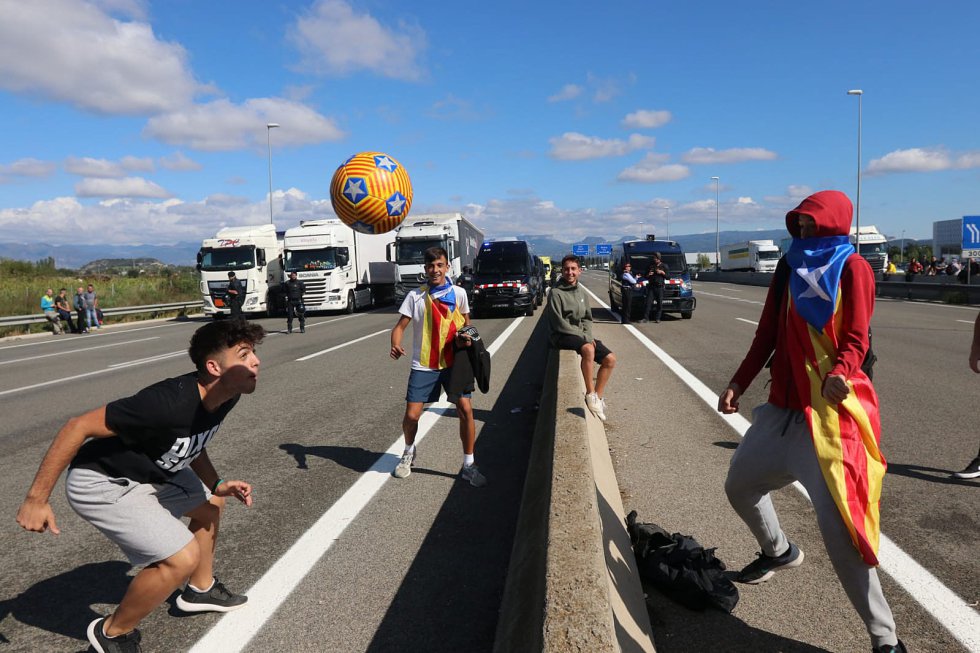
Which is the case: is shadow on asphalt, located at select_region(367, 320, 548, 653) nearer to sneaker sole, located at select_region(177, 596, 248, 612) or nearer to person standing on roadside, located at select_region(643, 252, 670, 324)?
sneaker sole, located at select_region(177, 596, 248, 612)

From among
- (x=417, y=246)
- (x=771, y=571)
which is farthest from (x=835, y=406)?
(x=417, y=246)

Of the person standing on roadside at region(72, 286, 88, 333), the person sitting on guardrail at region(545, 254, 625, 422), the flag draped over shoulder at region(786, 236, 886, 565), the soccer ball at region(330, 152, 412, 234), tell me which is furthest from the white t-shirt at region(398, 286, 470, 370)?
the person standing on roadside at region(72, 286, 88, 333)

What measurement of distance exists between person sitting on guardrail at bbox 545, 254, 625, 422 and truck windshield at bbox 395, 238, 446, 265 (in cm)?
1928

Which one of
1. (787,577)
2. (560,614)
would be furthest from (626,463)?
(560,614)

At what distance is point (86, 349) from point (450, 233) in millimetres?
13870

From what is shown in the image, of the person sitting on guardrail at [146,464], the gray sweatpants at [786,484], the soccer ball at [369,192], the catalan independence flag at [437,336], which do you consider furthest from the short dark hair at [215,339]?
the soccer ball at [369,192]

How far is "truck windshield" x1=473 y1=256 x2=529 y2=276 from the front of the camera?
2223 centimetres

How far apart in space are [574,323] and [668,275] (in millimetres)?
12898

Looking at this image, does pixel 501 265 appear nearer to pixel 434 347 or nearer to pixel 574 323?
pixel 574 323

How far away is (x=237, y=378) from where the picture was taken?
2.89 metres

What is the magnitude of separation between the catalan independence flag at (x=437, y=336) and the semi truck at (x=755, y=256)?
54061 millimetres

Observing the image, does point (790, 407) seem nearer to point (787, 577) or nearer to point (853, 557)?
point (853, 557)

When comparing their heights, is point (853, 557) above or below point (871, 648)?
above

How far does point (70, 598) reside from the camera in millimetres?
3439
